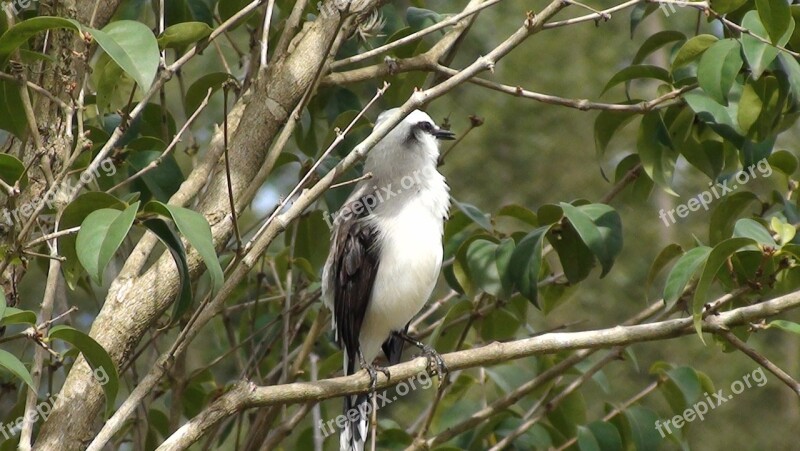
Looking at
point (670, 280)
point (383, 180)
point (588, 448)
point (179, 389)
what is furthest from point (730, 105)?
point (179, 389)

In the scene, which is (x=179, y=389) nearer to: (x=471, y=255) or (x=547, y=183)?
(x=471, y=255)

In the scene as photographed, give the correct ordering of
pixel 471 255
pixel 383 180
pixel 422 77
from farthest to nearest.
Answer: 1. pixel 383 180
2. pixel 422 77
3. pixel 471 255

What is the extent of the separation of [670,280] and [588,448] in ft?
2.30

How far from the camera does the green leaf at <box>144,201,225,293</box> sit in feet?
5.57

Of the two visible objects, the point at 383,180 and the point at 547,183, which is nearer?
the point at 383,180

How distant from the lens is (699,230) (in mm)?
10367

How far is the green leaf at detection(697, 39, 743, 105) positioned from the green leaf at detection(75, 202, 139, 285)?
53.8 inches

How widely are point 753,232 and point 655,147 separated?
64 cm

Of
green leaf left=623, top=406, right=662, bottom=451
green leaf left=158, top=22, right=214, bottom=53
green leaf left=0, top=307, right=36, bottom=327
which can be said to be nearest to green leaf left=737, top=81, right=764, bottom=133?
green leaf left=623, top=406, right=662, bottom=451

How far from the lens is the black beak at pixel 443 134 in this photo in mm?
3475

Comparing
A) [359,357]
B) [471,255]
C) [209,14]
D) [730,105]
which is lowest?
[359,357]

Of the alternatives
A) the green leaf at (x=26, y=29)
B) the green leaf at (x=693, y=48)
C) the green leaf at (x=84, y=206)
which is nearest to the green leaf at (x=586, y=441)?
the green leaf at (x=693, y=48)

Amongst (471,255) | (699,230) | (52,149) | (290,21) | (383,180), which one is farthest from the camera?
(699,230)

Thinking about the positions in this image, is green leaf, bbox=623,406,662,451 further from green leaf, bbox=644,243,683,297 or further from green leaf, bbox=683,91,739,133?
green leaf, bbox=683,91,739,133
